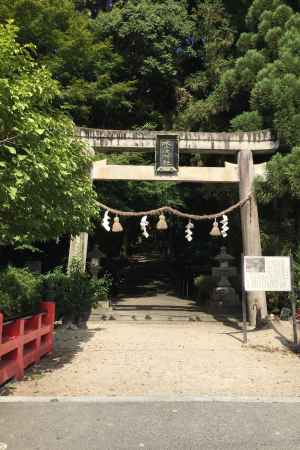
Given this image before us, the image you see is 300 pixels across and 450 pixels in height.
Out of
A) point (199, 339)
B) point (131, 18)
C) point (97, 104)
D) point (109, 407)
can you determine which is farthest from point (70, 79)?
point (109, 407)

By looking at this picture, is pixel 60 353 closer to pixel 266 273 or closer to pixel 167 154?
pixel 266 273

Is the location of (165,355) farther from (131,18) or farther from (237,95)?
(131,18)

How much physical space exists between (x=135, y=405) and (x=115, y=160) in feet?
37.0

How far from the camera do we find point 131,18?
18.6 meters

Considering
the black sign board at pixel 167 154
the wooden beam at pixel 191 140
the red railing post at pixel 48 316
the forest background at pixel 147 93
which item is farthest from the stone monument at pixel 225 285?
the red railing post at pixel 48 316

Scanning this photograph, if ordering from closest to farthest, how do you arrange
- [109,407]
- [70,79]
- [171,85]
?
[109,407] < [70,79] < [171,85]

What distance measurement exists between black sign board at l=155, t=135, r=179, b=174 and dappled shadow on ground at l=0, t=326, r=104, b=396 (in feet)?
15.9

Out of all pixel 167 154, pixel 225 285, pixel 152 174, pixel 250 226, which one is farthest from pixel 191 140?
pixel 225 285

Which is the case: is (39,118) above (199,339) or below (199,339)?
above

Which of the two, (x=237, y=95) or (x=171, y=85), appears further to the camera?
(x=171, y=85)

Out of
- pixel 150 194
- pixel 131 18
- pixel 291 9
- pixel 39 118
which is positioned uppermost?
pixel 131 18

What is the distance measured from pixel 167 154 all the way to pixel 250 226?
10.4ft

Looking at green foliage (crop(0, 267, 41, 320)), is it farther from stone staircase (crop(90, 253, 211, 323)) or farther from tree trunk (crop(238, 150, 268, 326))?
tree trunk (crop(238, 150, 268, 326))

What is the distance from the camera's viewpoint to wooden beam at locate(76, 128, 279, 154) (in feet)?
40.4
